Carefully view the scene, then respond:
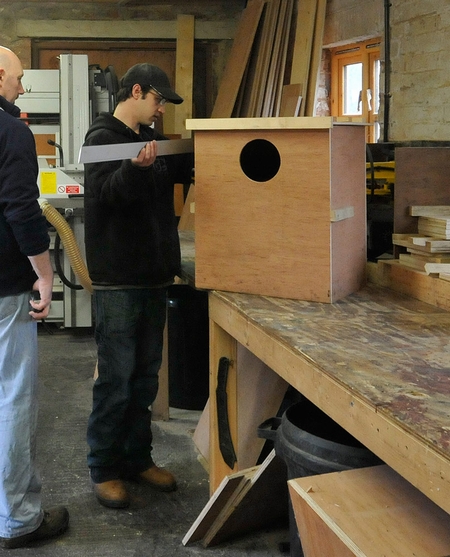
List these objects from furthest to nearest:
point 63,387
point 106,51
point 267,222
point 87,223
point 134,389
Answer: point 106,51, point 63,387, point 134,389, point 87,223, point 267,222

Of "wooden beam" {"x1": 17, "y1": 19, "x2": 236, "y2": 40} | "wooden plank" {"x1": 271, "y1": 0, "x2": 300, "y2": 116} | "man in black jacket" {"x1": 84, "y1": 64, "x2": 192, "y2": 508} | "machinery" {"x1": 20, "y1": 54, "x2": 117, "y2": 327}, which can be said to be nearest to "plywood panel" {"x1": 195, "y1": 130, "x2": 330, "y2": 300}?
"man in black jacket" {"x1": 84, "y1": 64, "x2": 192, "y2": 508}

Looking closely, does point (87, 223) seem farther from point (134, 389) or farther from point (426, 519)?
point (426, 519)

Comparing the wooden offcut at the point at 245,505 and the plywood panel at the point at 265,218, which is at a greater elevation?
the plywood panel at the point at 265,218

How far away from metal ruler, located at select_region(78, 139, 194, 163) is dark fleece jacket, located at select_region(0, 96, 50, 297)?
189 mm

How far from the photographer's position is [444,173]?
2.39 meters

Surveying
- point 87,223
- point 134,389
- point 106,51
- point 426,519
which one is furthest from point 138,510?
point 106,51

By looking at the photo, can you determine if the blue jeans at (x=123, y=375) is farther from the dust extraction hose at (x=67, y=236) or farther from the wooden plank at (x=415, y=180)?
the dust extraction hose at (x=67, y=236)

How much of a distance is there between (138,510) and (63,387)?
161 cm

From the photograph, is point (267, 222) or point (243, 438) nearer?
point (267, 222)

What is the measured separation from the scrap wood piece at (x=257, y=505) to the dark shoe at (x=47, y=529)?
18.8 inches

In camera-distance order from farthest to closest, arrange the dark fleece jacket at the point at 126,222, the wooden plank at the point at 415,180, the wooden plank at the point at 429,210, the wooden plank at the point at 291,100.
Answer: the wooden plank at the point at 291,100 → the dark fleece jacket at the point at 126,222 → the wooden plank at the point at 415,180 → the wooden plank at the point at 429,210

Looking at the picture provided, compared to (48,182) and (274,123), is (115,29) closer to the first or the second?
(48,182)

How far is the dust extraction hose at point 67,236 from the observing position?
15.4 ft

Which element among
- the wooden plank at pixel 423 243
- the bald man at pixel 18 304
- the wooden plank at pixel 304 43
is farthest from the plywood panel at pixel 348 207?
the wooden plank at pixel 304 43
